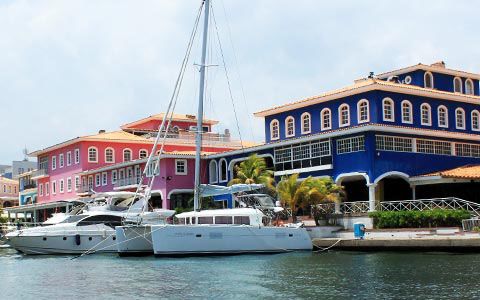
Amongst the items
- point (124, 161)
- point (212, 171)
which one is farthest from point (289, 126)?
point (124, 161)

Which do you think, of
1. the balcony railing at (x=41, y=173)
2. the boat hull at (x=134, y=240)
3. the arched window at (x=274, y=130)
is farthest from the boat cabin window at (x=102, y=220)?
the balcony railing at (x=41, y=173)

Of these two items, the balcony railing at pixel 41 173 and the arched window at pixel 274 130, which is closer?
the arched window at pixel 274 130

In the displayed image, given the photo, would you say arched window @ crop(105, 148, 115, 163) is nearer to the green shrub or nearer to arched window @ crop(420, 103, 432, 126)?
arched window @ crop(420, 103, 432, 126)

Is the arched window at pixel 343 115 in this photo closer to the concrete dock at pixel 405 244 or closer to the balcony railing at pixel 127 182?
the concrete dock at pixel 405 244

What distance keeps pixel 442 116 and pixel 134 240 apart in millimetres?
22802

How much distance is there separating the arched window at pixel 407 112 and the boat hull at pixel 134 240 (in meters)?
18.6

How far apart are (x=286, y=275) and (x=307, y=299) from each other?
5.84 meters

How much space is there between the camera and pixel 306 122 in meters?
50.2

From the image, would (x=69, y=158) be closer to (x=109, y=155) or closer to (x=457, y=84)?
(x=109, y=155)

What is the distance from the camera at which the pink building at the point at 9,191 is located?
327ft

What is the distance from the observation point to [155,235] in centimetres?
3556

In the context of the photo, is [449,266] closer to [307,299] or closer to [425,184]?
[307,299]

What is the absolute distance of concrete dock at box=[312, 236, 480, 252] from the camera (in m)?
32.0

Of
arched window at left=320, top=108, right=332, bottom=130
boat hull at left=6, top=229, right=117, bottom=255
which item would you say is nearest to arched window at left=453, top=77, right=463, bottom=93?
arched window at left=320, top=108, right=332, bottom=130
